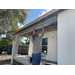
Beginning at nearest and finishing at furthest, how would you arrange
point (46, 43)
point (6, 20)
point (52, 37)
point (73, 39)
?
1. point (73, 39)
2. point (52, 37)
3. point (46, 43)
4. point (6, 20)

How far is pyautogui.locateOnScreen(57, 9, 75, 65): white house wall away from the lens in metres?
2.10

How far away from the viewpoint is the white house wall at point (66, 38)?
2096 mm

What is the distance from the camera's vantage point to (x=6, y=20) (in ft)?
34.0

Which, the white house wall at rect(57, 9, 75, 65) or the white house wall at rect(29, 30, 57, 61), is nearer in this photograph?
the white house wall at rect(57, 9, 75, 65)

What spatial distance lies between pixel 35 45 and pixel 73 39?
3.96 ft

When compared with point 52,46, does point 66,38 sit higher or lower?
higher

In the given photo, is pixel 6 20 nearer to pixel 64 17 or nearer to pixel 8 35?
pixel 8 35

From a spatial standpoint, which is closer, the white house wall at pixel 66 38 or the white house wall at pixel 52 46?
the white house wall at pixel 66 38

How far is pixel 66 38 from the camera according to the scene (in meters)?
2.26

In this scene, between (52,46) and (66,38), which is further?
(52,46)
